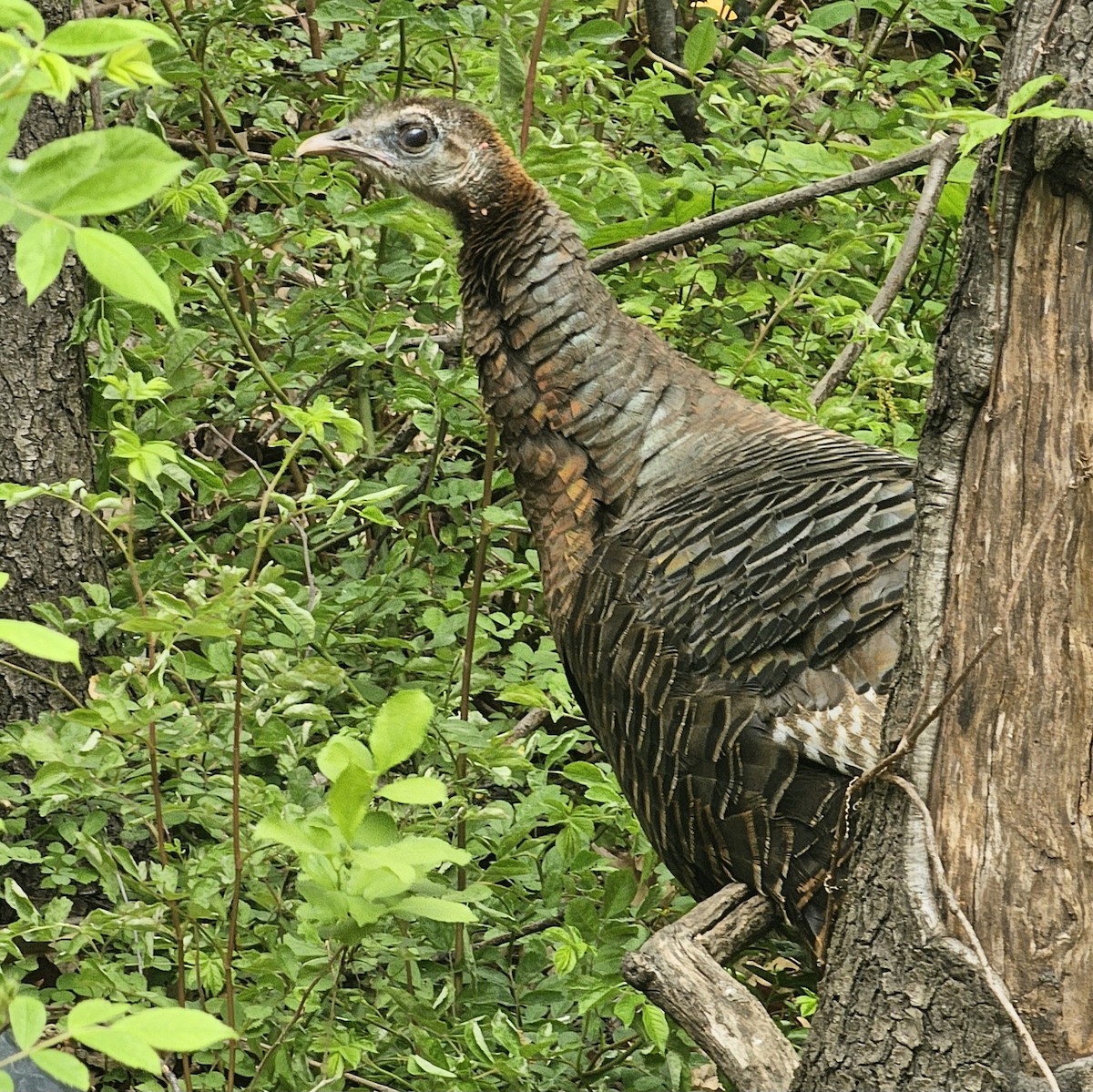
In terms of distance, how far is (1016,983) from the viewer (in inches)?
68.9

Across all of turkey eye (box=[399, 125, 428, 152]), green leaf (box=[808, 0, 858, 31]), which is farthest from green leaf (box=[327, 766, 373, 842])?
green leaf (box=[808, 0, 858, 31])

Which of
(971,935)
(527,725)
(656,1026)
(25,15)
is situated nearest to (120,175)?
(25,15)

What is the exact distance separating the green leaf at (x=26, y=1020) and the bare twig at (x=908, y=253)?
2.35 m

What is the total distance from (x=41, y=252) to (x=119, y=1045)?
57 centimetres

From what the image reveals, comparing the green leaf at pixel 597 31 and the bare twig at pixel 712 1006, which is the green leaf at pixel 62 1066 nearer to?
the bare twig at pixel 712 1006

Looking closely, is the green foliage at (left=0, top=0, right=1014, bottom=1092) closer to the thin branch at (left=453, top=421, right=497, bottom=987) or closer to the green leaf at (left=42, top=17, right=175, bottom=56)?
the thin branch at (left=453, top=421, right=497, bottom=987)

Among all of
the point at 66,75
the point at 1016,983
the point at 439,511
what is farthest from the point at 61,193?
the point at 439,511

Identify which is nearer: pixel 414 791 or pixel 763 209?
pixel 414 791

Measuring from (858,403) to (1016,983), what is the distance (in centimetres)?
244

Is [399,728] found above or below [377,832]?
above

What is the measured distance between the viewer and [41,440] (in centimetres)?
343

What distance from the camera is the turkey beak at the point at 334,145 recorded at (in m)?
3.72

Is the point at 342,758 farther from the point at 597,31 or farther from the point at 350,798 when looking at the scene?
the point at 597,31

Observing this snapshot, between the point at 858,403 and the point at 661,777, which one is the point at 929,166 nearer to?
the point at 858,403
